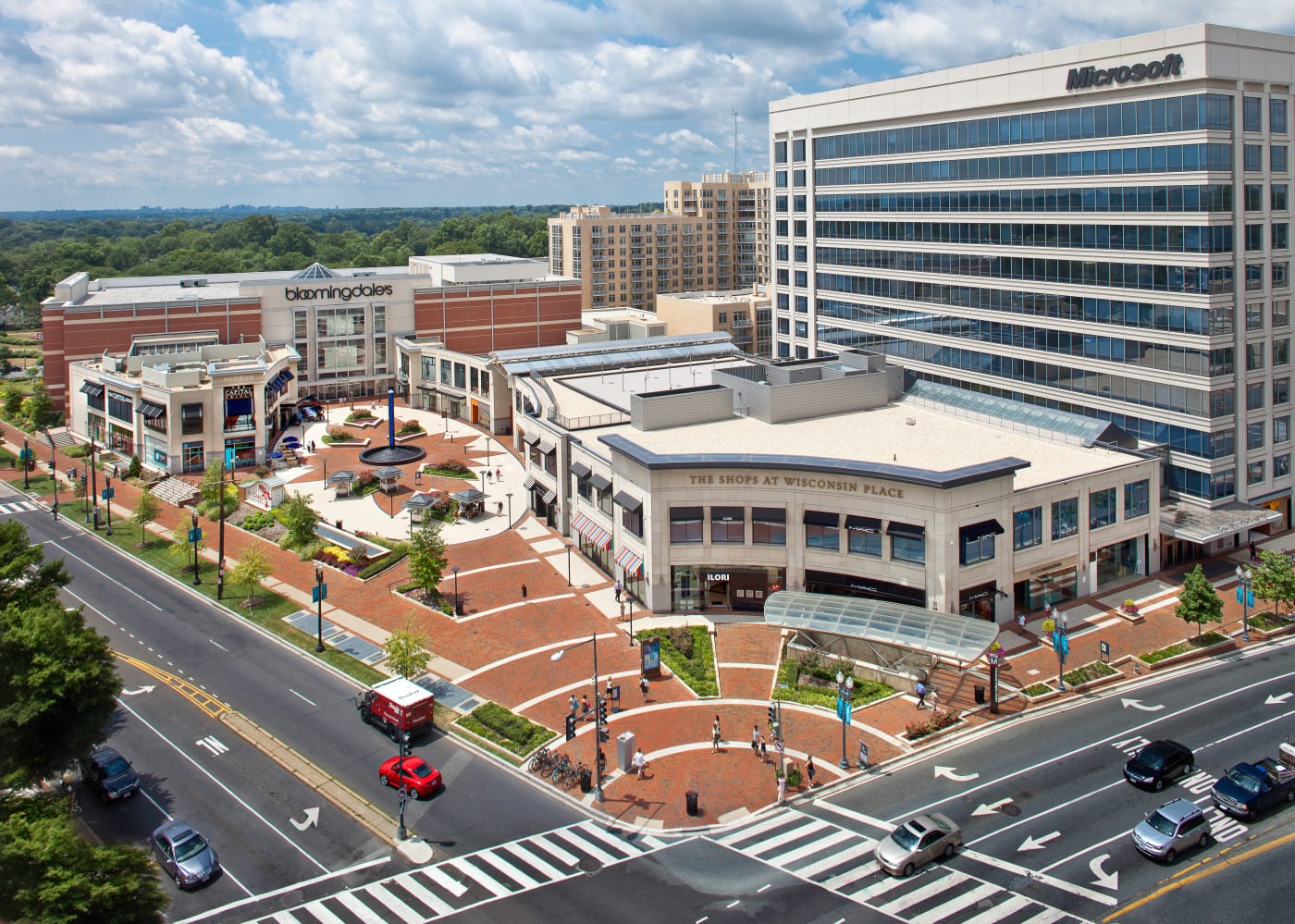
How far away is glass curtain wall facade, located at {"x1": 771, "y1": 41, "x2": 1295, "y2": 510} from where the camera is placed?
7112 centimetres

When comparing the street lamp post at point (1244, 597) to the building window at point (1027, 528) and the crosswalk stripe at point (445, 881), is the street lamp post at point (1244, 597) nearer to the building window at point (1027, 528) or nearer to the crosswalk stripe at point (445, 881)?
the building window at point (1027, 528)

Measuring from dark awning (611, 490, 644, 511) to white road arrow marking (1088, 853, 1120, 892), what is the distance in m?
36.2

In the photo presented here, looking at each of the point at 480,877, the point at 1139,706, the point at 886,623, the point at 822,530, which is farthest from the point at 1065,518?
the point at 480,877

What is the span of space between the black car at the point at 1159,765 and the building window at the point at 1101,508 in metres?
23.2

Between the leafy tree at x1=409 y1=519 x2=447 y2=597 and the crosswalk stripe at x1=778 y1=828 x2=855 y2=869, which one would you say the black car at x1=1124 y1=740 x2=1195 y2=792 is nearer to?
the crosswalk stripe at x1=778 y1=828 x2=855 y2=869

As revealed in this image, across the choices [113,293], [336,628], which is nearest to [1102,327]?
[336,628]

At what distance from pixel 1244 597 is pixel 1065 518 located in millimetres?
11166

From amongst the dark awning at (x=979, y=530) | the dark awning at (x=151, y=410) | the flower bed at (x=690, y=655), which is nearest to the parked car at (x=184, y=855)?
the flower bed at (x=690, y=655)

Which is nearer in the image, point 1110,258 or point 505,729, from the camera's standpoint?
point 505,729

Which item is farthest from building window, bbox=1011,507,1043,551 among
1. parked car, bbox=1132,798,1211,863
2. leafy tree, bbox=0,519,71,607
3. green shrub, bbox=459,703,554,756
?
leafy tree, bbox=0,519,71,607

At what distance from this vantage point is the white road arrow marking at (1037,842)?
4312cm

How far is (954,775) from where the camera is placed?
4925 centimetres

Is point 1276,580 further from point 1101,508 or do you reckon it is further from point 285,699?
point 285,699

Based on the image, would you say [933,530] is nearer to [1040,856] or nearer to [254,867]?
[1040,856]
